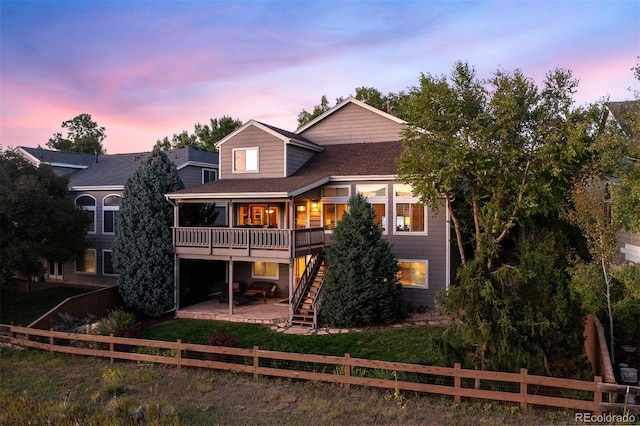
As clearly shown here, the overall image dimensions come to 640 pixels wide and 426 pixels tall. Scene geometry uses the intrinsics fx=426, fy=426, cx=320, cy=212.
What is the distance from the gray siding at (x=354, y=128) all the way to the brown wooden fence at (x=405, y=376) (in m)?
12.8

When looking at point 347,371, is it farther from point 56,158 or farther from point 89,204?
→ point 56,158

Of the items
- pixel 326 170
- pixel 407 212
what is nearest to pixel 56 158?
pixel 326 170

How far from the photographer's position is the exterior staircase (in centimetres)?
1510

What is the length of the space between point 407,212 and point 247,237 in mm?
6463

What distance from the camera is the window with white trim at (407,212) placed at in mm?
17109

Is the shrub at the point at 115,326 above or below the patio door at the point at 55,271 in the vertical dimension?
below

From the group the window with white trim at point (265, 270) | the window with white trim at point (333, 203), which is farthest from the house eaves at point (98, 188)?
the window with white trim at point (333, 203)

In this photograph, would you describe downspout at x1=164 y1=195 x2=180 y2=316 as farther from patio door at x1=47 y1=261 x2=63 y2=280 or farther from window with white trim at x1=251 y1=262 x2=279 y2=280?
patio door at x1=47 y1=261 x2=63 y2=280

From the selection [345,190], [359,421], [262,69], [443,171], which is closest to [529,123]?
[443,171]

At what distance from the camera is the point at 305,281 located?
54.8ft

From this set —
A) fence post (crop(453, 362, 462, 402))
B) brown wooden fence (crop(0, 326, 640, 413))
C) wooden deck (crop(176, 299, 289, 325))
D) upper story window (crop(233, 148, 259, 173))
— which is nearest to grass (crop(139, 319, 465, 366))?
wooden deck (crop(176, 299, 289, 325))

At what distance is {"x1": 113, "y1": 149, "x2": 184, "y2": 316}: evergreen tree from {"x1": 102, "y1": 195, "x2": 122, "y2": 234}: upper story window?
611 centimetres

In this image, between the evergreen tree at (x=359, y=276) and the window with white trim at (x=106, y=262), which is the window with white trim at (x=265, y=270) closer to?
the evergreen tree at (x=359, y=276)

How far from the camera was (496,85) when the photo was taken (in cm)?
1461
